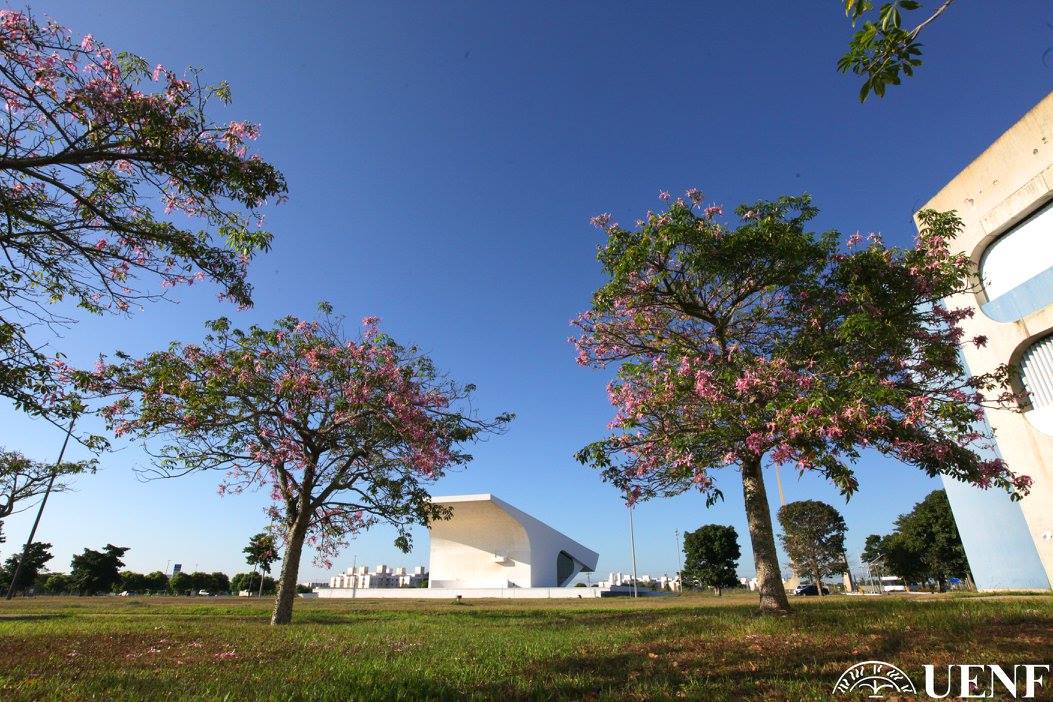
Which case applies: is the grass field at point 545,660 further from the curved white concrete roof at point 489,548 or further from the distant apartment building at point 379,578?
the distant apartment building at point 379,578

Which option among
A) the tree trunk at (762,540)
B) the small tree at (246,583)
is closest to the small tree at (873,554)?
the tree trunk at (762,540)

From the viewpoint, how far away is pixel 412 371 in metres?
17.5

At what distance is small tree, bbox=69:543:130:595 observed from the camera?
74.8 meters

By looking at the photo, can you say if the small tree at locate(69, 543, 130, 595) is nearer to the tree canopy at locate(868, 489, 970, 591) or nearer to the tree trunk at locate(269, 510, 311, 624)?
the tree trunk at locate(269, 510, 311, 624)

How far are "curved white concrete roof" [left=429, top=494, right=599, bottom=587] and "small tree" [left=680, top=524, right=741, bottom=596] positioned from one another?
1007 inches

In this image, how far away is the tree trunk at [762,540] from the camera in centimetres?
1141

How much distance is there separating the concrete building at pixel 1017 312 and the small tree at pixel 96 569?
97.5 m

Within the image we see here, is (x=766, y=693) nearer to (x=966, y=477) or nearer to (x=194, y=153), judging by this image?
(x=966, y=477)

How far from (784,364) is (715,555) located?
6294 centimetres

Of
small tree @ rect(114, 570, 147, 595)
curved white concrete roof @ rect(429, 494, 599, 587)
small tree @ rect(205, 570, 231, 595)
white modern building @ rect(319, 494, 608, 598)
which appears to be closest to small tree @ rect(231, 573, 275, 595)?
small tree @ rect(205, 570, 231, 595)

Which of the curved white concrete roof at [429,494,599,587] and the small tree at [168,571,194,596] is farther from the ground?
the curved white concrete roof at [429,494,599,587]

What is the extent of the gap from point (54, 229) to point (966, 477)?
15.5 metres

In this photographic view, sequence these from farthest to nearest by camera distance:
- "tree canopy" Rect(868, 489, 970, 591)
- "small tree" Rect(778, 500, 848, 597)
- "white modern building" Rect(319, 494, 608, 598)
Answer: "white modern building" Rect(319, 494, 608, 598) → "small tree" Rect(778, 500, 848, 597) → "tree canopy" Rect(868, 489, 970, 591)

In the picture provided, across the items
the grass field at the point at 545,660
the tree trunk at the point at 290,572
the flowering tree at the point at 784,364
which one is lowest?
the grass field at the point at 545,660
